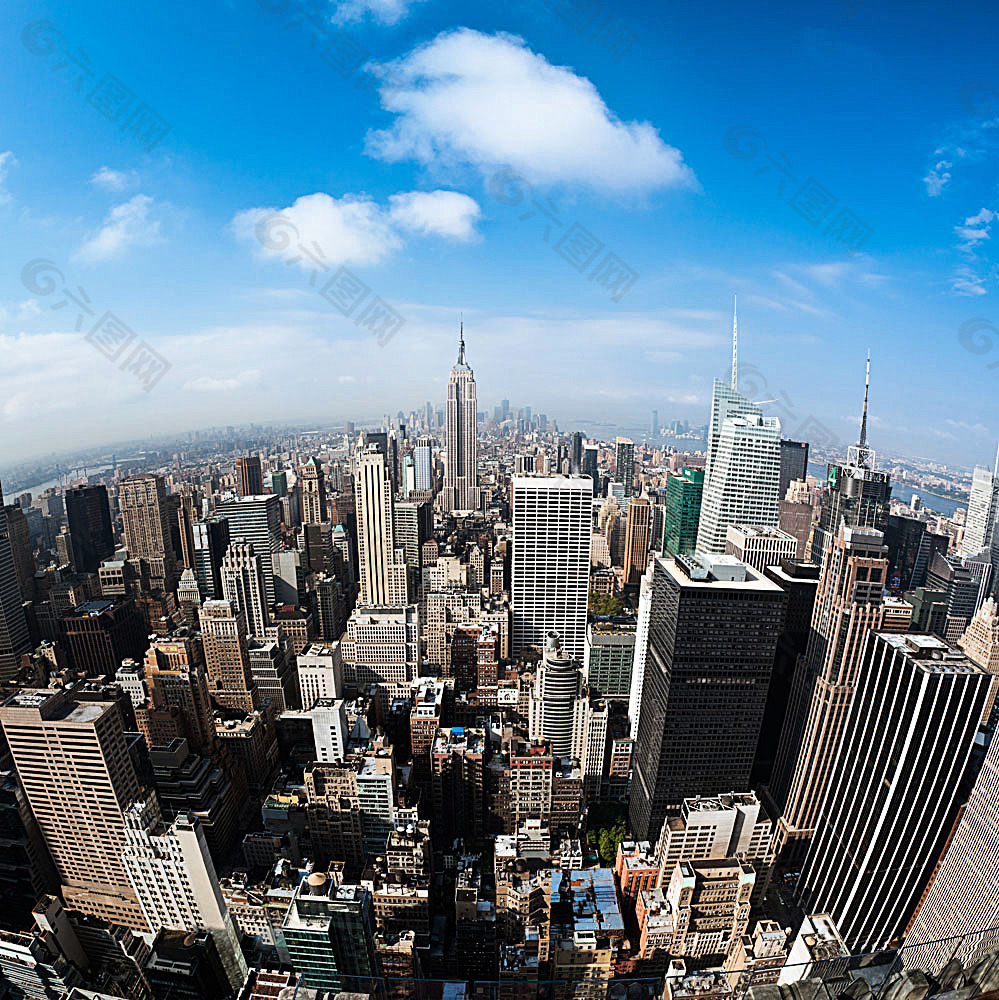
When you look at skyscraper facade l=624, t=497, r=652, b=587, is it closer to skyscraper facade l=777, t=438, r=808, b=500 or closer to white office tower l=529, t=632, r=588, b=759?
skyscraper facade l=777, t=438, r=808, b=500

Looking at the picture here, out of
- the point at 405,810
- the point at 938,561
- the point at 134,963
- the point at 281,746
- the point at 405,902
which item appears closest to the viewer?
the point at 134,963

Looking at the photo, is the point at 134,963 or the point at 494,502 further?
the point at 494,502

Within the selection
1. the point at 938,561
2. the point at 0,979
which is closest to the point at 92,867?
the point at 0,979

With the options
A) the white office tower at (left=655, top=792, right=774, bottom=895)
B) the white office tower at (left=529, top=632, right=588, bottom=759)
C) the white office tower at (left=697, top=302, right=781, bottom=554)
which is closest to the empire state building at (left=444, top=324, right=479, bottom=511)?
the white office tower at (left=697, top=302, right=781, bottom=554)

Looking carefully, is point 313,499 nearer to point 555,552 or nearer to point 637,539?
point 555,552

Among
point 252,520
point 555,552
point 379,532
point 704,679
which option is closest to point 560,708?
point 704,679

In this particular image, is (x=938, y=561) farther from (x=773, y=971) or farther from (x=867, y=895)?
(x=773, y=971)
